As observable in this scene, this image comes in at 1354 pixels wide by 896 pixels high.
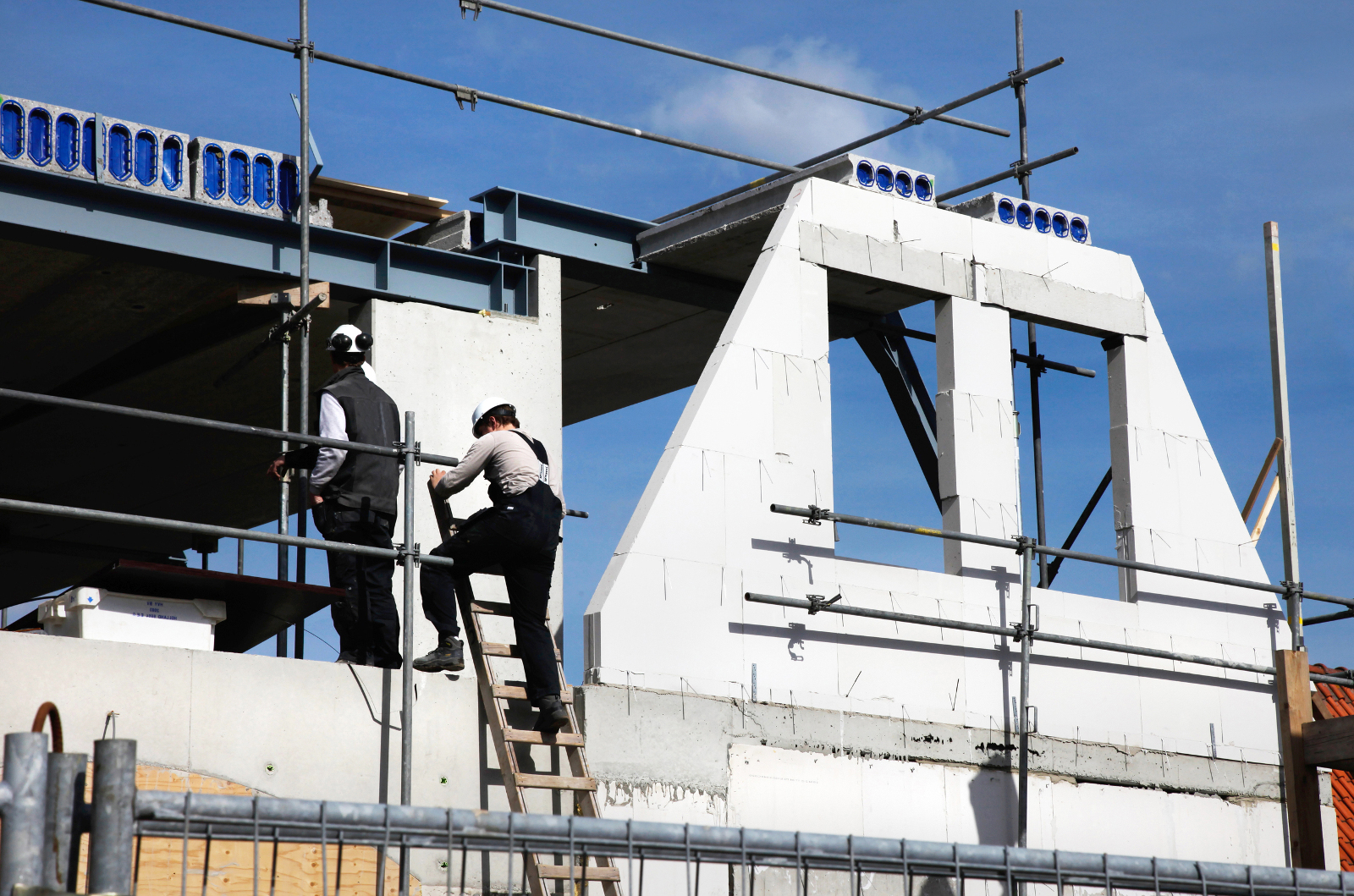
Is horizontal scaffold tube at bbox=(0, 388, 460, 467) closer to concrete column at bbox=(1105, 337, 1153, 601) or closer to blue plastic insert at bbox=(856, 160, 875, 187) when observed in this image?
blue plastic insert at bbox=(856, 160, 875, 187)

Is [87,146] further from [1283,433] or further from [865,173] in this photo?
[1283,433]

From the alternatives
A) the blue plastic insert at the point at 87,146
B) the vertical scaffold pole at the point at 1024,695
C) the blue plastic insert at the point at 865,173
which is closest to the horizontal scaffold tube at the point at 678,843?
the vertical scaffold pole at the point at 1024,695

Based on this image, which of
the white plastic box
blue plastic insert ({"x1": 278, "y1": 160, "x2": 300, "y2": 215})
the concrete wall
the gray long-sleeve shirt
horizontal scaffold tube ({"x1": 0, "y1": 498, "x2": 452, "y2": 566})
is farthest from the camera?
blue plastic insert ({"x1": 278, "y1": 160, "x2": 300, "y2": 215})

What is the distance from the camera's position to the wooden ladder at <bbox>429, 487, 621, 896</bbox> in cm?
847

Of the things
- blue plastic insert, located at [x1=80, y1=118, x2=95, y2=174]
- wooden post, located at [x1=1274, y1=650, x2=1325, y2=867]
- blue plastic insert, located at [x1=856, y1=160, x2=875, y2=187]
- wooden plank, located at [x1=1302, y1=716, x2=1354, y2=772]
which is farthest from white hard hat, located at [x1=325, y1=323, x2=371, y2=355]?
wooden plank, located at [x1=1302, y1=716, x2=1354, y2=772]

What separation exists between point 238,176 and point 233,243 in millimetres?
518

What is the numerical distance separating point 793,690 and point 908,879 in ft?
19.7

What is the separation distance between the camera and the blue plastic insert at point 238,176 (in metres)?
11.8

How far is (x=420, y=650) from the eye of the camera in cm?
1041

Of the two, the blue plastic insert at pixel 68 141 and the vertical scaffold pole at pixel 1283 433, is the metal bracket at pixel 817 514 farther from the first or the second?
the blue plastic insert at pixel 68 141

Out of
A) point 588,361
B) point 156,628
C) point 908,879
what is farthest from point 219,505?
point 908,879

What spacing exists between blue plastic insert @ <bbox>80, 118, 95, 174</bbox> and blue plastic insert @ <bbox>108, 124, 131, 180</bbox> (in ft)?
0.41

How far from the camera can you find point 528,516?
916 centimetres

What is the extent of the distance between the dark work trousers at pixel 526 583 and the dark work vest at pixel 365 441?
644 millimetres
